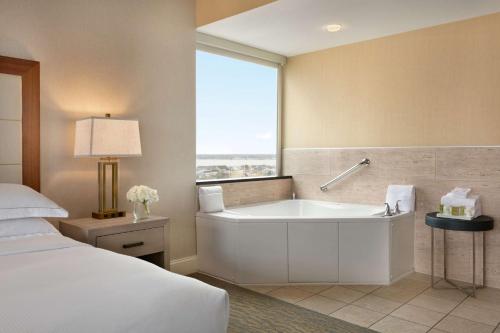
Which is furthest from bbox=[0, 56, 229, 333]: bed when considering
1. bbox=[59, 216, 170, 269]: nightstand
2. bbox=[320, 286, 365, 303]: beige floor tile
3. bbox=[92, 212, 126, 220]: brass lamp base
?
bbox=[320, 286, 365, 303]: beige floor tile

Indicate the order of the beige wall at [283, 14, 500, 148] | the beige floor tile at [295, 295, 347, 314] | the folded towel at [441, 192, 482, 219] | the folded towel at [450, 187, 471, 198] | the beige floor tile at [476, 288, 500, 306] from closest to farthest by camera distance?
the beige floor tile at [295, 295, 347, 314] < the beige floor tile at [476, 288, 500, 306] < the folded towel at [441, 192, 482, 219] < the folded towel at [450, 187, 471, 198] < the beige wall at [283, 14, 500, 148]

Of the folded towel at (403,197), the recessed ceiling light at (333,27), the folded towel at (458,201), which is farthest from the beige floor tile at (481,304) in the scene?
the recessed ceiling light at (333,27)

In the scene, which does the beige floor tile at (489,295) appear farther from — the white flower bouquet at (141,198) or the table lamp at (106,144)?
the table lamp at (106,144)

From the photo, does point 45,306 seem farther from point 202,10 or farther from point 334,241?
point 202,10

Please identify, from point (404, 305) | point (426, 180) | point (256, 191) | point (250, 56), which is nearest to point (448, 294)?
point (404, 305)

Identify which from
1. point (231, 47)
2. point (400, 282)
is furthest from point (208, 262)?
point (231, 47)

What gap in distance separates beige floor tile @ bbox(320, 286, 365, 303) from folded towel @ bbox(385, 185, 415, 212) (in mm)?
923

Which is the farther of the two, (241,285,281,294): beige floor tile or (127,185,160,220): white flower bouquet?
(241,285,281,294): beige floor tile

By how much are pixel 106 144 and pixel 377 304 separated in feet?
7.19

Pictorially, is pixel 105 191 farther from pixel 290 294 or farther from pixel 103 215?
pixel 290 294

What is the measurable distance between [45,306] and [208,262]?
2.47 m

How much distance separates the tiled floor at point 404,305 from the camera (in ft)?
8.68

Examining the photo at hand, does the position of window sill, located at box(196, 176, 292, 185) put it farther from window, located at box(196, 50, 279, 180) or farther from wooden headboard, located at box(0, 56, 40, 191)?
wooden headboard, located at box(0, 56, 40, 191)

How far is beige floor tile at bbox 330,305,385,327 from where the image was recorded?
8.88 feet
